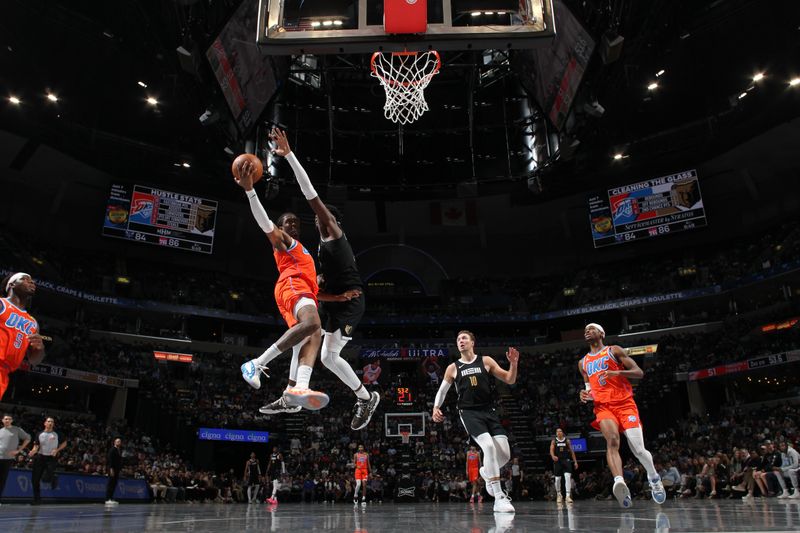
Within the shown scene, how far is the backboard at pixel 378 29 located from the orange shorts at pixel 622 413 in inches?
200

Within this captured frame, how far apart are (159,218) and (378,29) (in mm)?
25298

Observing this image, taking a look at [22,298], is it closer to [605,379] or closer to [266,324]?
[605,379]

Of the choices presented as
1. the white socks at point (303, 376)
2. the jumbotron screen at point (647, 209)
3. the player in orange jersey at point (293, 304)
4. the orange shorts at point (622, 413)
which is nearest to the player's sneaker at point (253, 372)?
the player in orange jersey at point (293, 304)

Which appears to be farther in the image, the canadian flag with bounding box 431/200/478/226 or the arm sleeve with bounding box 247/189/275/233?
the canadian flag with bounding box 431/200/478/226

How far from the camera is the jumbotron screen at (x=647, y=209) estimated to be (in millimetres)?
29469

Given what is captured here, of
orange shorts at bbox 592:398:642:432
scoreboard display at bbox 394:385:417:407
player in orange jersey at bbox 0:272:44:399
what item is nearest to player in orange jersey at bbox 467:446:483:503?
scoreboard display at bbox 394:385:417:407

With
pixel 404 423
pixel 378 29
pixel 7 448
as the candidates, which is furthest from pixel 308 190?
pixel 404 423

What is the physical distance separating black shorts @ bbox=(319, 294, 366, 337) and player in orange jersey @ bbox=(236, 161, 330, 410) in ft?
1.32

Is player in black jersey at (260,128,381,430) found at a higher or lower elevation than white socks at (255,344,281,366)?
higher

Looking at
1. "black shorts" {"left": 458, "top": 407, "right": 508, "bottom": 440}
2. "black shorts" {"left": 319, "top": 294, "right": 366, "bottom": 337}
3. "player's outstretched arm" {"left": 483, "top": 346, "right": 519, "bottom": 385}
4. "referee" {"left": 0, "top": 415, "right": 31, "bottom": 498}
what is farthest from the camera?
"referee" {"left": 0, "top": 415, "right": 31, "bottom": 498}

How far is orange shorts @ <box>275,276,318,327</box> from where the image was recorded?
Result: 6199 millimetres

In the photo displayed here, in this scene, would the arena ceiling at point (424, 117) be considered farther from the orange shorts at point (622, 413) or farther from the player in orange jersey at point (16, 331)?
the orange shorts at point (622, 413)

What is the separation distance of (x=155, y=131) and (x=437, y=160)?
526 inches

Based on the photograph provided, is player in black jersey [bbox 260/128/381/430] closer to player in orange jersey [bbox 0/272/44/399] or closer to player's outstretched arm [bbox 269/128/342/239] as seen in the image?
player's outstretched arm [bbox 269/128/342/239]
